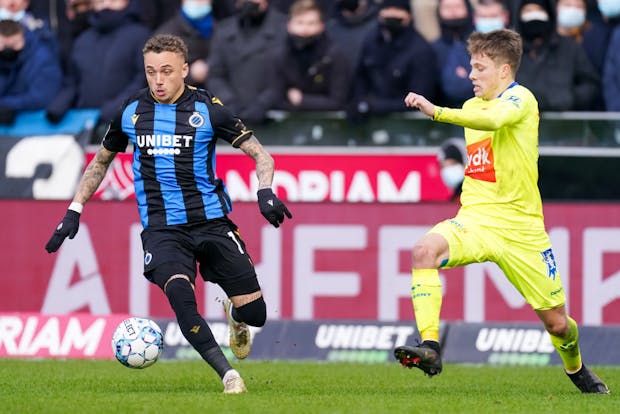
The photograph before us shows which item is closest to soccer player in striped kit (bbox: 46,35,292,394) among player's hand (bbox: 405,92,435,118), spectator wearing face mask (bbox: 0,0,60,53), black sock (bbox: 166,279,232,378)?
black sock (bbox: 166,279,232,378)

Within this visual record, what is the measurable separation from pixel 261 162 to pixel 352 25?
583 cm

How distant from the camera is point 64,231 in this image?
28.7 feet

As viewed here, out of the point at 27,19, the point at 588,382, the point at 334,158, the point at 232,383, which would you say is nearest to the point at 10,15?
the point at 27,19

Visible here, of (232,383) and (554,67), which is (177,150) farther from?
(554,67)

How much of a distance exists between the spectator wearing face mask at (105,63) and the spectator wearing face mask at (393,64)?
230cm

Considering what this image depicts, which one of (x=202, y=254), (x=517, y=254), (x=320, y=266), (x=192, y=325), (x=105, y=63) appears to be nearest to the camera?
(x=192, y=325)

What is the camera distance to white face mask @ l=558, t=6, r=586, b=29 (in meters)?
13.9

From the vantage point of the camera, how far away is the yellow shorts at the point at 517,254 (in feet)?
27.5

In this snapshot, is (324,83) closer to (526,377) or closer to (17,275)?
(17,275)

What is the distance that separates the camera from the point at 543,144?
13141 mm

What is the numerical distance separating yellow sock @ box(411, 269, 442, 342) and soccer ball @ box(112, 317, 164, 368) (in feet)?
5.45

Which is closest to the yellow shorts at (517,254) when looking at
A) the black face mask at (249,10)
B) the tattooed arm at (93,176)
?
the tattooed arm at (93,176)

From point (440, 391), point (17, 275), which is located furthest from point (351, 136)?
point (440, 391)

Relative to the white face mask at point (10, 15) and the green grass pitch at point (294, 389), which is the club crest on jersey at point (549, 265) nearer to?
the green grass pitch at point (294, 389)
